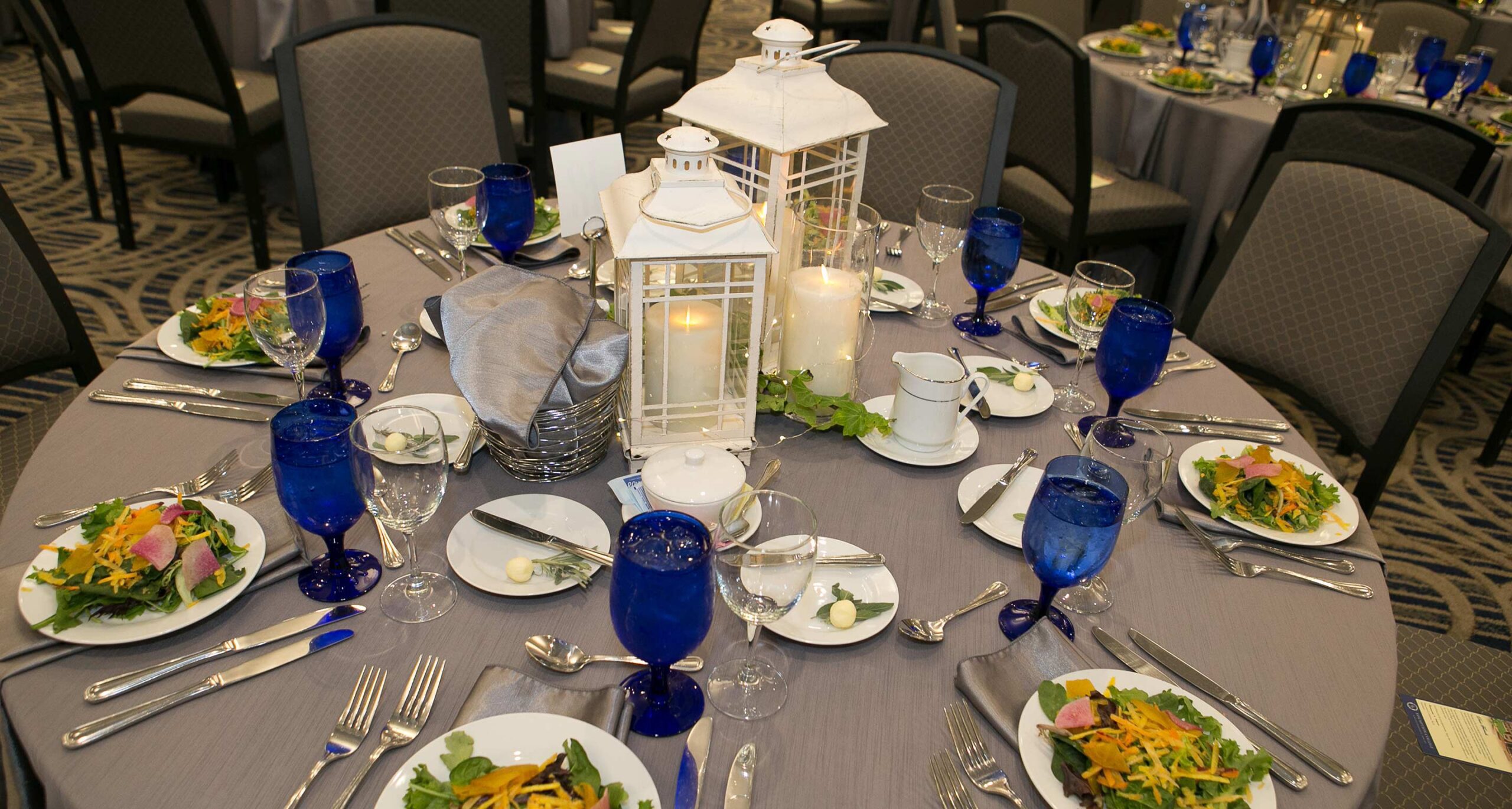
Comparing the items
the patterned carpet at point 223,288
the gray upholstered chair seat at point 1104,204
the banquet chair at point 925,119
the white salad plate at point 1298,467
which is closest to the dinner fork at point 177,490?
the white salad plate at point 1298,467

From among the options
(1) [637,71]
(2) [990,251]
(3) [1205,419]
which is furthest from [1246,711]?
(1) [637,71]

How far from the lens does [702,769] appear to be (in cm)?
84

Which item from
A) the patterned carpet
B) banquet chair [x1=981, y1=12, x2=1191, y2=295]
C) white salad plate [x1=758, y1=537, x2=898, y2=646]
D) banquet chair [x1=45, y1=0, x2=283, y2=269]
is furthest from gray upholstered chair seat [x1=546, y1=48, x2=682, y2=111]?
white salad plate [x1=758, y1=537, x2=898, y2=646]

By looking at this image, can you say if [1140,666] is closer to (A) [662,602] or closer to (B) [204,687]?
(A) [662,602]

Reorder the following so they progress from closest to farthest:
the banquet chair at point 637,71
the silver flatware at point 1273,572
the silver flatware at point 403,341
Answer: the silver flatware at point 1273,572, the silver flatware at point 403,341, the banquet chair at point 637,71

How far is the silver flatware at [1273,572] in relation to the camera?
3.69 ft

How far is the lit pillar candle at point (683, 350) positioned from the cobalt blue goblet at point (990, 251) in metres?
0.56

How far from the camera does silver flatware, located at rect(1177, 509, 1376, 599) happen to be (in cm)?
112

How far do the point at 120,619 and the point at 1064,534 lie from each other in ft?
3.01

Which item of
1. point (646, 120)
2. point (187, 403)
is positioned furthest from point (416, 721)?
point (646, 120)

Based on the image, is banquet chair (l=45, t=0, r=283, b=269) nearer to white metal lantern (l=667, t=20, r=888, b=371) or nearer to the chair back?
the chair back

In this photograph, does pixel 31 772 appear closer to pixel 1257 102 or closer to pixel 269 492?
pixel 269 492

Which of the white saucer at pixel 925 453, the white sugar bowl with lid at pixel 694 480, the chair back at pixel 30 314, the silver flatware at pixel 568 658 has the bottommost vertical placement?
the chair back at pixel 30 314

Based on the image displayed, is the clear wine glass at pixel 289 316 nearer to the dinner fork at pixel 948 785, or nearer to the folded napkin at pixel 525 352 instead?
the folded napkin at pixel 525 352
